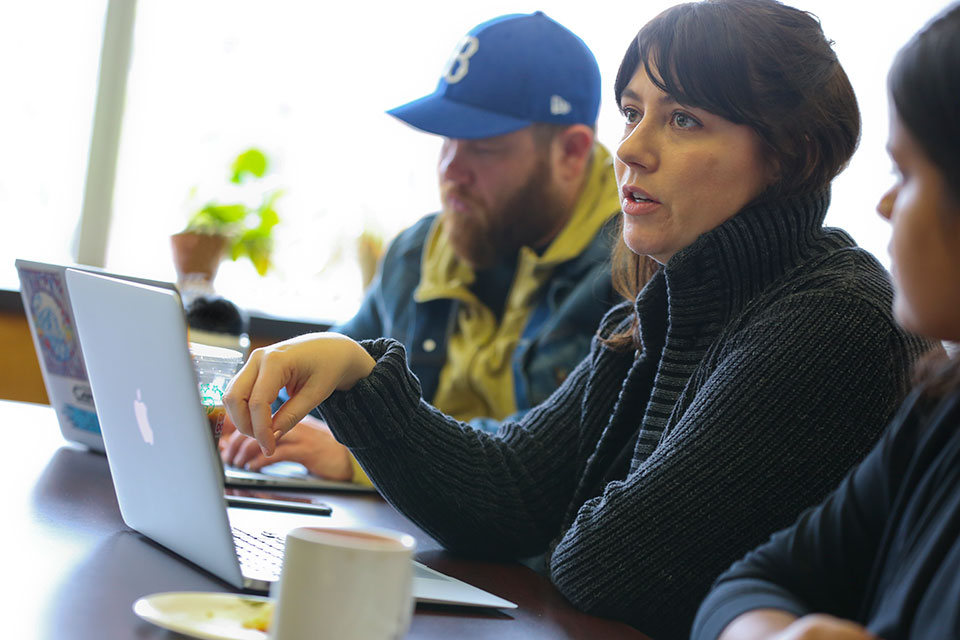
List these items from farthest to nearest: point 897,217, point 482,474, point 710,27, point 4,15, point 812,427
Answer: point 4,15 < point 482,474 < point 710,27 < point 812,427 < point 897,217

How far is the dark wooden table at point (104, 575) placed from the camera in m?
0.66

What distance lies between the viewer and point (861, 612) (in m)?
0.72

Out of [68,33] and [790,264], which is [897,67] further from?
[68,33]

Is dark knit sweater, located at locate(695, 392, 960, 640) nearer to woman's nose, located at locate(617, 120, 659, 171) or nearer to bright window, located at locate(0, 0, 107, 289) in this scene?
woman's nose, located at locate(617, 120, 659, 171)

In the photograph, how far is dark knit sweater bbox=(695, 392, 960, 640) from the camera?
2.05ft

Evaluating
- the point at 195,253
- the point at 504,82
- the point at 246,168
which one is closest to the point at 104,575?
the point at 504,82

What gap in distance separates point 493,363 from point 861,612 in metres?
1.21

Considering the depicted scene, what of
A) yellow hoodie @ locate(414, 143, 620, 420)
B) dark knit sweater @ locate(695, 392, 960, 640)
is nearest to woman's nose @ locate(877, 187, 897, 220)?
dark knit sweater @ locate(695, 392, 960, 640)

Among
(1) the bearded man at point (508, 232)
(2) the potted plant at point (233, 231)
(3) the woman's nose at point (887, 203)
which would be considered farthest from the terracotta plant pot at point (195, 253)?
(3) the woman's nose at point (887, 203)

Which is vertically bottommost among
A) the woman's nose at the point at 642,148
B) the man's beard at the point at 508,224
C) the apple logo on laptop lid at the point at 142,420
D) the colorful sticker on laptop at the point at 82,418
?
the colorful sticker on laptop at the point at 82,418

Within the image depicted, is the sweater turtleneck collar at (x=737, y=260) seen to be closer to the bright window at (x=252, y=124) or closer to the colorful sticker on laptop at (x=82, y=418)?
the colorful sticker on laptop at (x=82, y=418)

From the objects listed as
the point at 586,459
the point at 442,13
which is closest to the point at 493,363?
the point at 586,459

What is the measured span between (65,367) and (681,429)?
0.88m

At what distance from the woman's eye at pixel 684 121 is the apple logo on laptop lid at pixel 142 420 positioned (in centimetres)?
64
